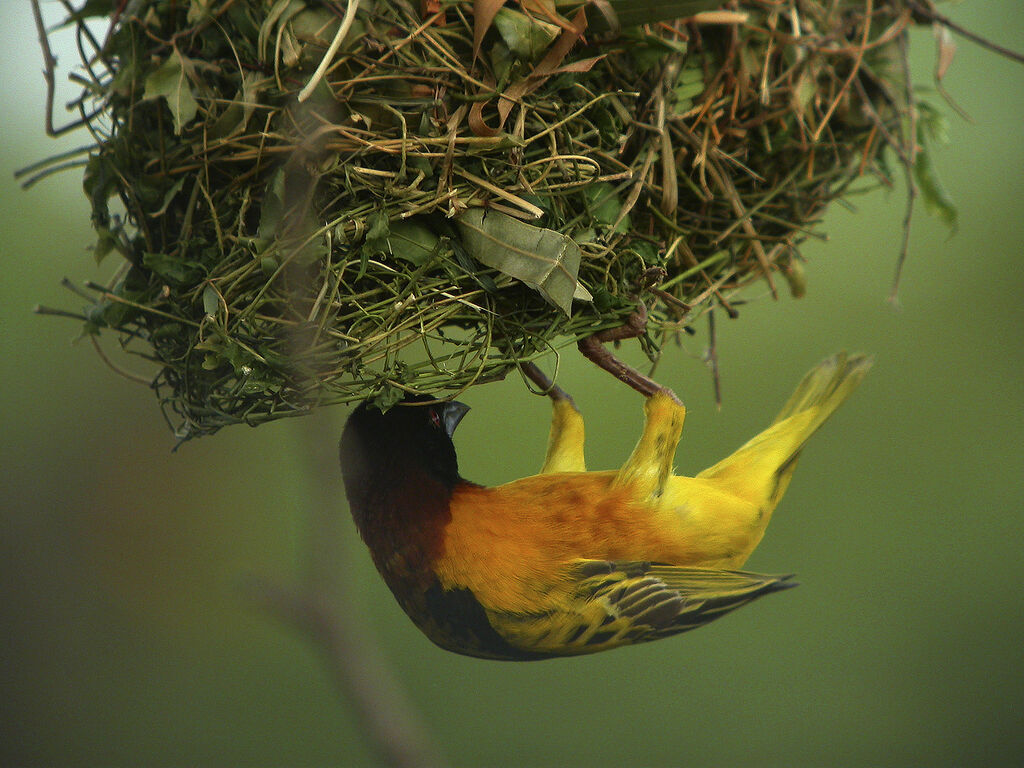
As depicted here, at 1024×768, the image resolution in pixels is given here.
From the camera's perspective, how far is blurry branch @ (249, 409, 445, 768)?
1.57m

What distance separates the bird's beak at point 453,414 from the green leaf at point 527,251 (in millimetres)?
304

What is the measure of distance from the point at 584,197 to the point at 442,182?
0.20 m

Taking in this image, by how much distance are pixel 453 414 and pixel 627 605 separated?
17.4 inches

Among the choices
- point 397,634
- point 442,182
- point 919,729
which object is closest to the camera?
point 442,182

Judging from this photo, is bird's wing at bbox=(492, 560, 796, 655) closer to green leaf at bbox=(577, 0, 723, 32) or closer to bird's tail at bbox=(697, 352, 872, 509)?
bird's tail at bbox=(697, 352, 872, 509)

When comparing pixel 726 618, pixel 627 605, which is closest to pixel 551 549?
pixel 627 605

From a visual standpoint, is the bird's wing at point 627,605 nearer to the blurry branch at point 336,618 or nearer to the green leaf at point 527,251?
the blurry branch at point 336,618

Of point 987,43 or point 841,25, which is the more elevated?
point 841,25

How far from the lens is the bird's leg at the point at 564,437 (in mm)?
1401

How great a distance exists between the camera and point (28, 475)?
9.06 ft

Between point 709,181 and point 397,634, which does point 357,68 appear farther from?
point 397,634

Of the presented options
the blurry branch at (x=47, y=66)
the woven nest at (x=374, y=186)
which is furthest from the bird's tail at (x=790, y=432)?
the blurry branch at (x=47, y=66)

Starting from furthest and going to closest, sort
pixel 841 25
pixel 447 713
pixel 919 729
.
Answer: pixel 919 729 < pixel 447 713 < pixel 841 25

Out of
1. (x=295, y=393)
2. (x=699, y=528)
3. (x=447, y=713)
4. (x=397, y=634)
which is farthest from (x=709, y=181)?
(x=447, y=713)
